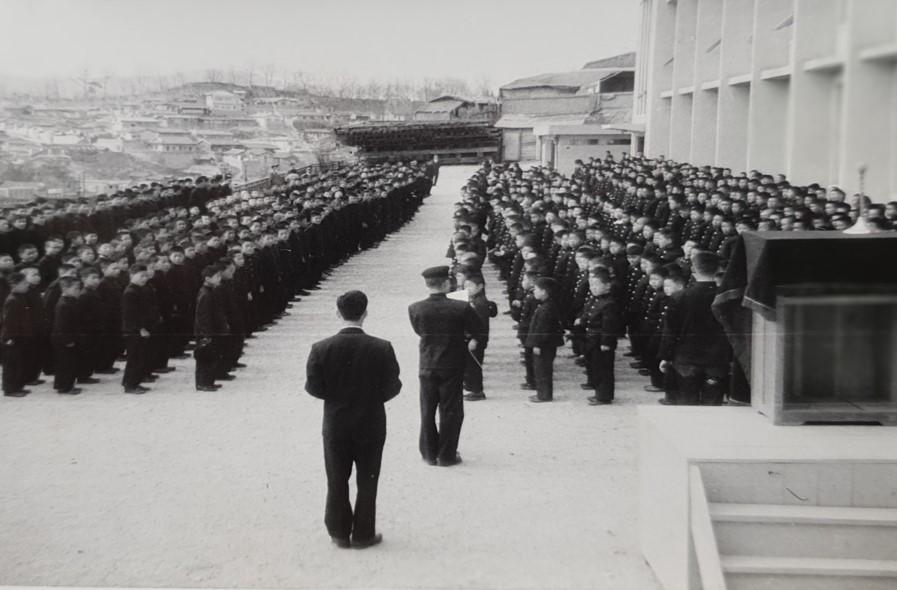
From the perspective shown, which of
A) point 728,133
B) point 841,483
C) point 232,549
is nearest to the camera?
point 841,483

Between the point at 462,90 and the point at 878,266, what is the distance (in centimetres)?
332

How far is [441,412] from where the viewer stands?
612cm

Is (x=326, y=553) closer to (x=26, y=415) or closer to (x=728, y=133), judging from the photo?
(x=26, y=415)

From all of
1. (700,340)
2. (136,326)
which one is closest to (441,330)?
(700,340)

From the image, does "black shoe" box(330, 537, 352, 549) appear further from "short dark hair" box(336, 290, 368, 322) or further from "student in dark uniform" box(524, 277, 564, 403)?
"student in dark uniform" box(524, 277, 564, 403)

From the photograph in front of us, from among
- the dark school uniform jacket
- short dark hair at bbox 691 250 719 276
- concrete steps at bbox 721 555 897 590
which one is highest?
short dark hair at bbox 691 250 719 276

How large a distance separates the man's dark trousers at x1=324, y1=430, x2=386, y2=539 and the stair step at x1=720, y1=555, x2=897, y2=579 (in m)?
1.71

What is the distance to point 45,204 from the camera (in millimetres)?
8688

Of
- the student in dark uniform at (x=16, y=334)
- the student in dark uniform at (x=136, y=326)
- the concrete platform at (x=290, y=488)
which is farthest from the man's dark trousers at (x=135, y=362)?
the student in dark uniform at (x=16, y=334)

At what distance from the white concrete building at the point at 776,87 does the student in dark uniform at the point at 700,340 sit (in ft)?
10.6

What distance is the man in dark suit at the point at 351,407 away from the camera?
489 cm

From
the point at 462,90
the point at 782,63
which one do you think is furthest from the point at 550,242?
the point at 462,90

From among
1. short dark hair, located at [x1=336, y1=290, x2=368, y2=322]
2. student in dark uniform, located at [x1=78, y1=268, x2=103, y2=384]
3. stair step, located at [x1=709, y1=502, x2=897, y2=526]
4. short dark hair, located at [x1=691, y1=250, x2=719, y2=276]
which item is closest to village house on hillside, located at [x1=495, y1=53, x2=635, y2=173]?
short dark hair, located at [x1=691, y1=250, x2=719, y2=276]

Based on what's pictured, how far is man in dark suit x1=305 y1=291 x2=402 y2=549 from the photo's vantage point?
489cm
